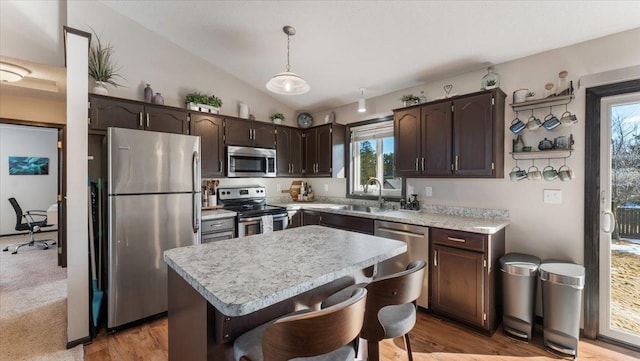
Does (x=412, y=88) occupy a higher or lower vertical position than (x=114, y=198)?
higher

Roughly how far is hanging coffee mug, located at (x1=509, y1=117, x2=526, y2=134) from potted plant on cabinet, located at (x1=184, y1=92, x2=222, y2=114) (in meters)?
3.34

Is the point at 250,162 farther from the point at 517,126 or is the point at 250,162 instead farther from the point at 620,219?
A: the point at 620,219

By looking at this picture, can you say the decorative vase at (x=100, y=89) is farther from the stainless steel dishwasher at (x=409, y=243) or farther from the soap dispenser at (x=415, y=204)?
the soap dispenser at (x=415, y=204)

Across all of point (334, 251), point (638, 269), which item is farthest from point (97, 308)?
point (638, 269)

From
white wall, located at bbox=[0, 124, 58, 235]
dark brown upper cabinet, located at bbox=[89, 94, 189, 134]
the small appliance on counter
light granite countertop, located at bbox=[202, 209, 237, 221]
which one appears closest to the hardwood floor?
light granite countertop, located at bbox=[202, 209, 237, 221]

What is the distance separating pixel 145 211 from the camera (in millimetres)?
2576

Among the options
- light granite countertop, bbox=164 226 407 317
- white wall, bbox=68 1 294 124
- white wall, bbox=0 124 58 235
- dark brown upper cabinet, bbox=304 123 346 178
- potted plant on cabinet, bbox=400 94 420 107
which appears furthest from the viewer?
white wall, bbox=0 124 58 235

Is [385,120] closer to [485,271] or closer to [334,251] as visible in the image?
[485,271]

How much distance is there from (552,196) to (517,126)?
0.70 metres

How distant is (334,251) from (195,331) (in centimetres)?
74

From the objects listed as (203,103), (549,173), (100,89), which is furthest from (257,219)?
(549,173)

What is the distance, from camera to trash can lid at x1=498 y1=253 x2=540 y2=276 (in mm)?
2271

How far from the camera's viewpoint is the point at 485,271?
7.77 ft

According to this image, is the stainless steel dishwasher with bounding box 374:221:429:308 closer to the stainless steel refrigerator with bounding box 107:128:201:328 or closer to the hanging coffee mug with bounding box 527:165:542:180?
the hanging coffee mug with bounding box 527:165:542:180
